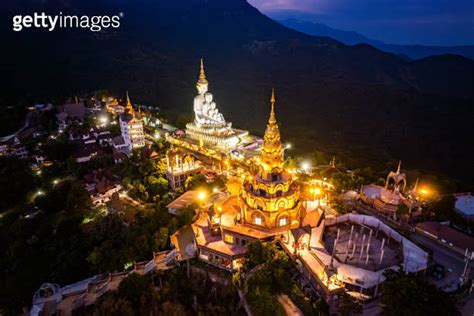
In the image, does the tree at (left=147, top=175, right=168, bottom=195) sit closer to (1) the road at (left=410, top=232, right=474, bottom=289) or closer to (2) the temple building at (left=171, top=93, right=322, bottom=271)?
(2) the temple building at (left=171, top=93, right=322, bottom=271)

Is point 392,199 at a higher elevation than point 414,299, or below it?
higher

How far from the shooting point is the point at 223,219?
97.4ft

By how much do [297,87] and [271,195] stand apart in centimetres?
14209

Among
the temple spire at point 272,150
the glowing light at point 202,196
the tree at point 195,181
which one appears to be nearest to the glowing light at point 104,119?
the tree at point 195,181

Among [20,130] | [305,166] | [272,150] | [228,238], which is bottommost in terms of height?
[228,238]

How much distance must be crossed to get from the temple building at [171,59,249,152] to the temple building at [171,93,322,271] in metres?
25.0

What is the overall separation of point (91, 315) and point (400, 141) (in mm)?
99841

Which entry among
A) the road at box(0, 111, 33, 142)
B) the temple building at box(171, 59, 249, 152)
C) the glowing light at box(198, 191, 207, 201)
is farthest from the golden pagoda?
the road at box(0, 111, 33, 142)

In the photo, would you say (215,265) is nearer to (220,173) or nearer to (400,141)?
(220,173)

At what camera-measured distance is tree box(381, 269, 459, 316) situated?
62.4ft

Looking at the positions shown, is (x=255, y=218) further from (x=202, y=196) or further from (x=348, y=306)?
(x=348, y=306)

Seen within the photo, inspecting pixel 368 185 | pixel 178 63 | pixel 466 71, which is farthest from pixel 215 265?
pixel 466 71

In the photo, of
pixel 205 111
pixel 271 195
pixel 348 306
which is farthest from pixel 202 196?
pixel 205 111

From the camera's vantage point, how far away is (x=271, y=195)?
2823 centimetres
